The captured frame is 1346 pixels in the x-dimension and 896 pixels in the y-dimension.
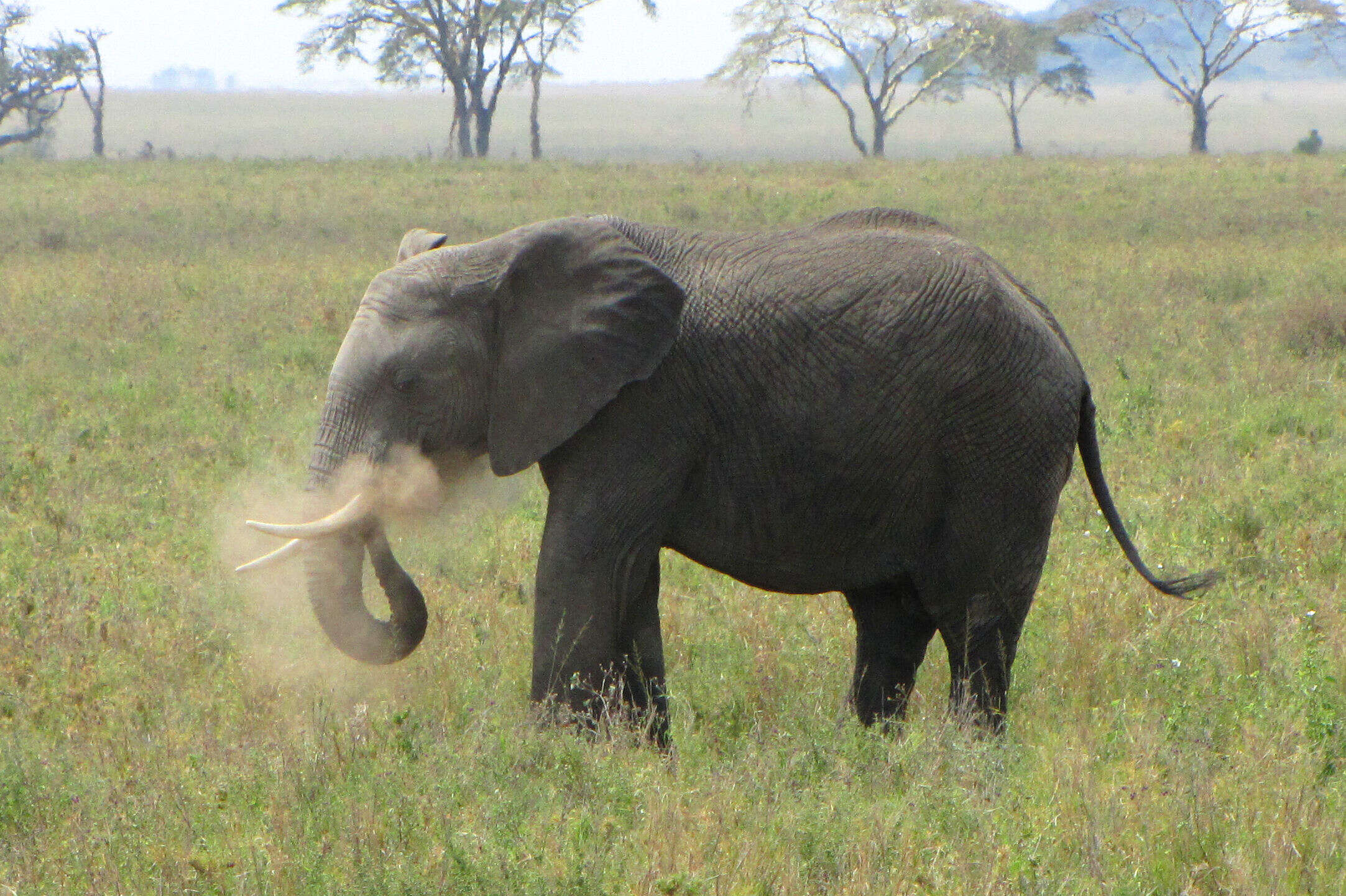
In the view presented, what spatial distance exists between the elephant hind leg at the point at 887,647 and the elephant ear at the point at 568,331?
1.34 meters

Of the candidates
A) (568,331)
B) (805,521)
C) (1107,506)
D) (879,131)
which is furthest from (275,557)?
(879,131)

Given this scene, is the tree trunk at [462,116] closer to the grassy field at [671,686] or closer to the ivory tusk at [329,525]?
the grassy field at [671,686]

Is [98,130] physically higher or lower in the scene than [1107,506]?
higher

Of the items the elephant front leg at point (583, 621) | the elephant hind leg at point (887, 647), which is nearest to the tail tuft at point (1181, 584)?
the elephant hind leg at point (887, 647)

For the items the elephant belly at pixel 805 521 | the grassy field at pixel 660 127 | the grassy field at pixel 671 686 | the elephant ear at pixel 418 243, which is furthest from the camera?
the grassy field at pixel 660 127

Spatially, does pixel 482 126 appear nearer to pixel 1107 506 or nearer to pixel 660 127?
pixel 1107 506

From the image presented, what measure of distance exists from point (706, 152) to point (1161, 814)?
88.8 metres

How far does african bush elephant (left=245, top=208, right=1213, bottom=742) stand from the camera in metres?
4.42

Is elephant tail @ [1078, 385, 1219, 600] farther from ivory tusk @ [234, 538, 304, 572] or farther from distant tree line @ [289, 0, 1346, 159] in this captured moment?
distant tree line @ [289, 0, 1346, 159]

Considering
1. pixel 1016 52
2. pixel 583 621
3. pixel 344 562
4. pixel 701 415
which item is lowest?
pixel 583 621

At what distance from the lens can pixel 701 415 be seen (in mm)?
4539

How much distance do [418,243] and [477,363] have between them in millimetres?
642

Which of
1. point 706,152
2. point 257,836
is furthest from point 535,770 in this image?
point 706,152

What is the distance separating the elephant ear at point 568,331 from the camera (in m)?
4.39
